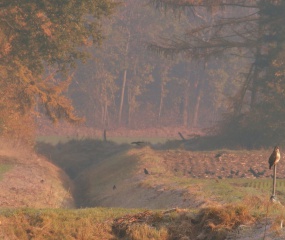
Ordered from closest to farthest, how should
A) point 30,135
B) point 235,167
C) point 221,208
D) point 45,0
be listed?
1. point 221,208
2. point 45,0
3. point 235,167
4. point 30,135

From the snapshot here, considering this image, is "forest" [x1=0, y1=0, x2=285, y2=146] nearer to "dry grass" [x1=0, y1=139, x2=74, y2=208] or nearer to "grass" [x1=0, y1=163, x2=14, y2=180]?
"dry grass" [x1=0, y1=139, x2=74, y2=208]

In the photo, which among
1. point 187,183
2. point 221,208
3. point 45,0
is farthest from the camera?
point 45,0

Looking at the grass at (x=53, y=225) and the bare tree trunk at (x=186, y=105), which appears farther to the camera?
the bare tree trunk at (x=186, y=105)

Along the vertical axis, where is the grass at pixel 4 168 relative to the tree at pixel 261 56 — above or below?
below

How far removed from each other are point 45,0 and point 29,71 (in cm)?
872

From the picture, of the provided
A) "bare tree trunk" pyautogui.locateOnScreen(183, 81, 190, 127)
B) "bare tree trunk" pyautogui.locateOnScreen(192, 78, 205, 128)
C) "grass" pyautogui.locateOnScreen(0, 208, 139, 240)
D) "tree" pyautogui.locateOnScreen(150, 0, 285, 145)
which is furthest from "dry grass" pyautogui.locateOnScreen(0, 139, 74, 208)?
"bare tree trunk" pyautogui.locateOnScreen(183, 81, 190, 127)

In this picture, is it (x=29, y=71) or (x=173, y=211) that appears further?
(x=29, y=71)

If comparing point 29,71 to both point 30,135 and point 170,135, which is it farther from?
point 170,135

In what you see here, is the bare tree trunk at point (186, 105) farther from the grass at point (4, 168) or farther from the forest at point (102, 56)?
the grass at point (4, 168)

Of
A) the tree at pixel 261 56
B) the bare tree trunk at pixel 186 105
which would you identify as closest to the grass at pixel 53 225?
the tree at pixel 261 56

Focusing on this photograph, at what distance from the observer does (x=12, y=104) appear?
1774 inches

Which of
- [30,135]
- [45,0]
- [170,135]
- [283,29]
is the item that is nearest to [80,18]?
[45,0]

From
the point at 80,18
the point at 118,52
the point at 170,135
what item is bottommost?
the point at 170,135

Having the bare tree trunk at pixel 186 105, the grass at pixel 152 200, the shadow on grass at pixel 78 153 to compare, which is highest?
the grass at pixel 152 200
